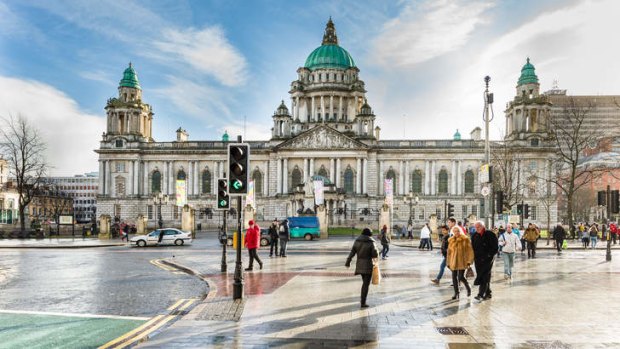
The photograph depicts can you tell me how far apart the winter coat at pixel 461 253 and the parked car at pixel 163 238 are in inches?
1070

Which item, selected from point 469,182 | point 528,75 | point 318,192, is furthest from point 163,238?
point 528,75

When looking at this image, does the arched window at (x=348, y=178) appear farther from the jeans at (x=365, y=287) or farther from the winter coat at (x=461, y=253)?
the jeans at (x=365, y=287)

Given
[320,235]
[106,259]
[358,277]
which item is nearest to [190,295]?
[358,277]

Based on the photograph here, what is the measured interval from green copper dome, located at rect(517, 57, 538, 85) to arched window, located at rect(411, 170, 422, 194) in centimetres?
2061

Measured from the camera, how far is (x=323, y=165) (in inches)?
3049

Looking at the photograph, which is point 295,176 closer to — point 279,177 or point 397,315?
point 279,177

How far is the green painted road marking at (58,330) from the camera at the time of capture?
862 cm

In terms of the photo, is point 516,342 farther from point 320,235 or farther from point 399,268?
point 320,235

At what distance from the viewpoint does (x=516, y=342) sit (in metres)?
8.56

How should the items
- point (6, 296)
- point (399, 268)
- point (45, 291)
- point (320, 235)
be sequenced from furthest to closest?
1. point (320, 235)
2. point (399, 268)
3. point (45, 291)
4. point (6, 296)

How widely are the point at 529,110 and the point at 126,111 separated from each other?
199 feet

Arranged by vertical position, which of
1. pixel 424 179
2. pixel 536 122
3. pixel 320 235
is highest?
pixel 536 122

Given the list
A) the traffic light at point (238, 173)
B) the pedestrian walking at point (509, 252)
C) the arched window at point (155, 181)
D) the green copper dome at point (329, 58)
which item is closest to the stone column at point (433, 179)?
the green copper dome at point (329, 58)

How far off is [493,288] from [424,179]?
64.1m
